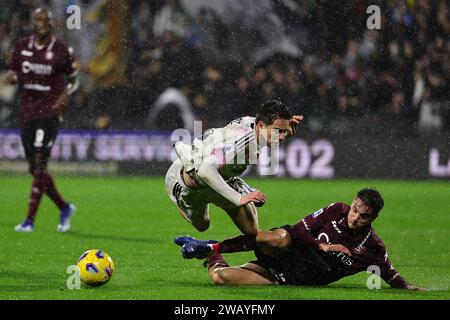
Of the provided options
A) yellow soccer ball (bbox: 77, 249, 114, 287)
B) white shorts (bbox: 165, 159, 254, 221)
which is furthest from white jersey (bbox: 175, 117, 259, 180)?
yellow soccer ball (bbox: 77, 249, 114, 287)

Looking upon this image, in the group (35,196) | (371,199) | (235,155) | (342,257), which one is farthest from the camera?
(35,196)

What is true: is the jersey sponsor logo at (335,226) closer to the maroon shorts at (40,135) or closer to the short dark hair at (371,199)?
the short dark hair at (371,199)

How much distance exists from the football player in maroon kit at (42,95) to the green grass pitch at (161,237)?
0.39m

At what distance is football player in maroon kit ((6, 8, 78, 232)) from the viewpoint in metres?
11.3

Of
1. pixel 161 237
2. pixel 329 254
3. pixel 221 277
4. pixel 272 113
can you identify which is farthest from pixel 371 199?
pixel 161 237

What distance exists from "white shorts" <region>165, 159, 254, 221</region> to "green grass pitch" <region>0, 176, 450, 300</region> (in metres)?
0.48

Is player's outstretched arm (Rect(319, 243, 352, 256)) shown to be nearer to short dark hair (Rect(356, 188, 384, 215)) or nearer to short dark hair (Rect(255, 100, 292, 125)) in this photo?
short dark hair (Rect(356, 188, 384, 215))

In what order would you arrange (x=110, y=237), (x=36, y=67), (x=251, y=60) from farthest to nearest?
1. (x=251, y=60)
2. (x=36, y=67)
3. (x=110, y=237)

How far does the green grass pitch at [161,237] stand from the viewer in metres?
7.17

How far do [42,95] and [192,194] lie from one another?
390 centimetres

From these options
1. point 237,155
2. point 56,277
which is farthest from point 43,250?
point 237,155

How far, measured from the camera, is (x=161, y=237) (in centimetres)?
1088

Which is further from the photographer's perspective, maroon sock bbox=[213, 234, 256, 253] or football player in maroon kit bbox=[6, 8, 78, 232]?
football player in maroon kit bbox=[6, 8, 78, 232]

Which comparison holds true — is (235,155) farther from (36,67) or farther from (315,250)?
(36,67)
